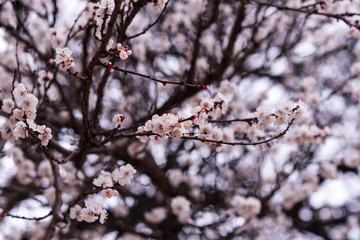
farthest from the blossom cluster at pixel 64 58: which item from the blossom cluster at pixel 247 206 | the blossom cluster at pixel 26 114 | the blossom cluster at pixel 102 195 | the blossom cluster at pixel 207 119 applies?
the blossom cluster at pixel 247 206

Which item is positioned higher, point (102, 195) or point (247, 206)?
point (247, 206)

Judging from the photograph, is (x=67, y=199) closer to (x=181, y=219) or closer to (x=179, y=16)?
(x=181, y=219)

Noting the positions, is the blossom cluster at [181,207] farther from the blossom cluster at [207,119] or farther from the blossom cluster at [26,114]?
the blossom cluster at [26,114]

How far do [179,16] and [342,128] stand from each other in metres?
3.84

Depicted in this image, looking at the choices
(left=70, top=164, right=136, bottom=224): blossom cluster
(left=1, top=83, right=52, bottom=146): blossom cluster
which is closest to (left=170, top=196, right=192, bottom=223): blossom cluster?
(left=70, top=164, right=136, bottom=224): blossom cluster

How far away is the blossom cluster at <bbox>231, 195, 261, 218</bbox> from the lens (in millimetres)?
4637

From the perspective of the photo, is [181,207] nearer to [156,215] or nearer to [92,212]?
[156,215]

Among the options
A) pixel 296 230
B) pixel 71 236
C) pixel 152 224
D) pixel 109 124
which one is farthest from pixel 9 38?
pixel 296 230

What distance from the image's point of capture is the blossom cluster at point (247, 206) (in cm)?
464

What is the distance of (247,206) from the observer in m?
4.65

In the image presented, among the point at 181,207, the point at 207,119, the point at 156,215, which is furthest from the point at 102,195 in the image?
the point at 156,215

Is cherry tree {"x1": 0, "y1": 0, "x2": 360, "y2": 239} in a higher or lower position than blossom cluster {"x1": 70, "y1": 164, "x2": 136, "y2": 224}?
higher

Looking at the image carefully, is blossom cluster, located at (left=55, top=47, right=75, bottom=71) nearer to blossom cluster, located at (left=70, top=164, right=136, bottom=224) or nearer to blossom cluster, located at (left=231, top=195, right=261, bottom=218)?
blossom cluster, located at (left=70, top=164, right=136, bottom=224)

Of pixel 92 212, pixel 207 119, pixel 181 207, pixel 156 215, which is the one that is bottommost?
pixel 92 212
